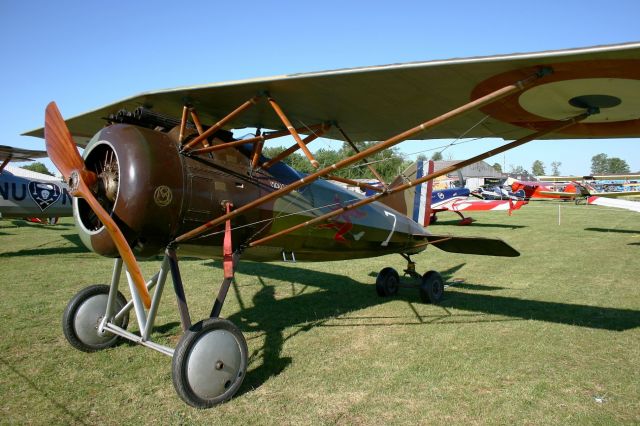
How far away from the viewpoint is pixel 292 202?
5.27 metres

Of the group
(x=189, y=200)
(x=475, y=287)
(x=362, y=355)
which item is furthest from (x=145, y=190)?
(x=475, y=287)

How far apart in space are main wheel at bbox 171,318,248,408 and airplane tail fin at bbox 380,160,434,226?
4920 millimetres

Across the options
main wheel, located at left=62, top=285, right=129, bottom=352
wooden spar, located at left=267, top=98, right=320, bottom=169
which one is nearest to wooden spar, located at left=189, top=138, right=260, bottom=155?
wooden spar, located at left=267, top=98, right=320, bottom=169

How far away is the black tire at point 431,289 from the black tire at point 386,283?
2.11 ft

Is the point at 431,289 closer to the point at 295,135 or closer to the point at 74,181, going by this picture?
the point at 295,135

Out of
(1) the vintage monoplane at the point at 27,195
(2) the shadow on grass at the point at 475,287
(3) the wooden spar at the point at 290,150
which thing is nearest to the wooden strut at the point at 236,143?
(3) the wooden spar at the point at 290,150

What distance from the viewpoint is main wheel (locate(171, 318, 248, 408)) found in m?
3.57

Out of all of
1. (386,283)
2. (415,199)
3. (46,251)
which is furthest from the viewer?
(46,251)

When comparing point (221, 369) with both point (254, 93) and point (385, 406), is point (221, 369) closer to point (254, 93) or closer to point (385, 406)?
point (385, 406)

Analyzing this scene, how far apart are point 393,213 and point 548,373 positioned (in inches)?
138

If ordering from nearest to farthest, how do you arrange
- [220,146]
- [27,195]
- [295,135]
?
1. [295,135]
2. [220,146]
3. [27,195]

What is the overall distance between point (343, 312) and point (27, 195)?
11.3 metres

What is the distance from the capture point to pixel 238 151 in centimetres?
476

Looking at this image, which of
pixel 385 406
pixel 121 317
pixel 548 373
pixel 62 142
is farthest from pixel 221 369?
pixel 548 373
